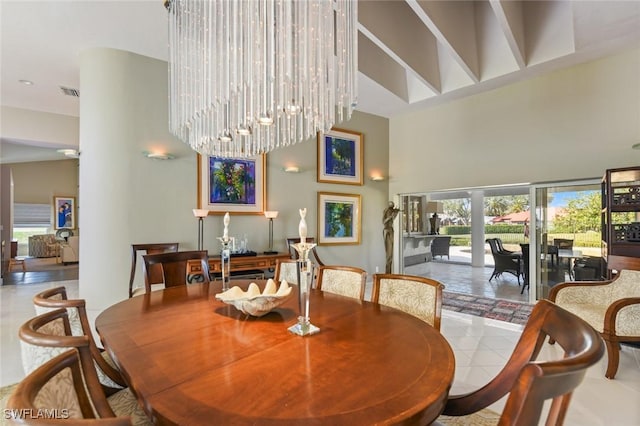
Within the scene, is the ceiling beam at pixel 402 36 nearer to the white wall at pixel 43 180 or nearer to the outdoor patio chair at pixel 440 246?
the outdoor patio chair at pixel 440 246

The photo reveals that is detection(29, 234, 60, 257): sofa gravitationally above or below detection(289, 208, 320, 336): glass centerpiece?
below

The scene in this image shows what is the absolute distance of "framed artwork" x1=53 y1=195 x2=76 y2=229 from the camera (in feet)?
35.1

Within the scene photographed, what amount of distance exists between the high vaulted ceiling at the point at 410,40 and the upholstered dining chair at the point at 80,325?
9.87ft

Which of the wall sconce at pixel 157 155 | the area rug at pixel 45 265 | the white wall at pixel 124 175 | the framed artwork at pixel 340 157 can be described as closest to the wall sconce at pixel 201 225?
the white wall at pixel 124 175

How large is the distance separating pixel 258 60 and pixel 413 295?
5.86 feet

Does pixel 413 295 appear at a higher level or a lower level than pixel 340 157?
lower

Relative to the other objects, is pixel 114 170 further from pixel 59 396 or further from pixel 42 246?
pixel 42 246

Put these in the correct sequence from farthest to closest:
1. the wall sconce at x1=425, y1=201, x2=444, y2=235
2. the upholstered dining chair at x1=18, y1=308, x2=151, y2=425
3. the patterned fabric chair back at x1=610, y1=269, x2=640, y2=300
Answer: the wall sconce at x1=425, y1=201, x2=444, y2=235 < the patterned fabric chair back at x1=610, y1=269, x2=640, y2=300 < the upholstered dining chair at x1=18, y1=308, x2=151, y2=425

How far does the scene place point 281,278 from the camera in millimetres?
2812

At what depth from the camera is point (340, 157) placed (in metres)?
6.07

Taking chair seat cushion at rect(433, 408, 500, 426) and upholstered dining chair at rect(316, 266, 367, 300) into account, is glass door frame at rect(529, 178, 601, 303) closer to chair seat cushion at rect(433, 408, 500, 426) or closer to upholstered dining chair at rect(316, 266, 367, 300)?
chair seat cushion at rect(433, 408, 500, 426)

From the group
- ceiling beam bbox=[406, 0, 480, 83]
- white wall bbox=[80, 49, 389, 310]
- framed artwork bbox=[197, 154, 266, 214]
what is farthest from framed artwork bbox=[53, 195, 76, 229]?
ceiling beam bbox=[406, 0, 480, 83]

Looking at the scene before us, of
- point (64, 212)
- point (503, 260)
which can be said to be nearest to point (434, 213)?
point (503, 260)

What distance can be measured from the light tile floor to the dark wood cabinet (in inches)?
38.6
